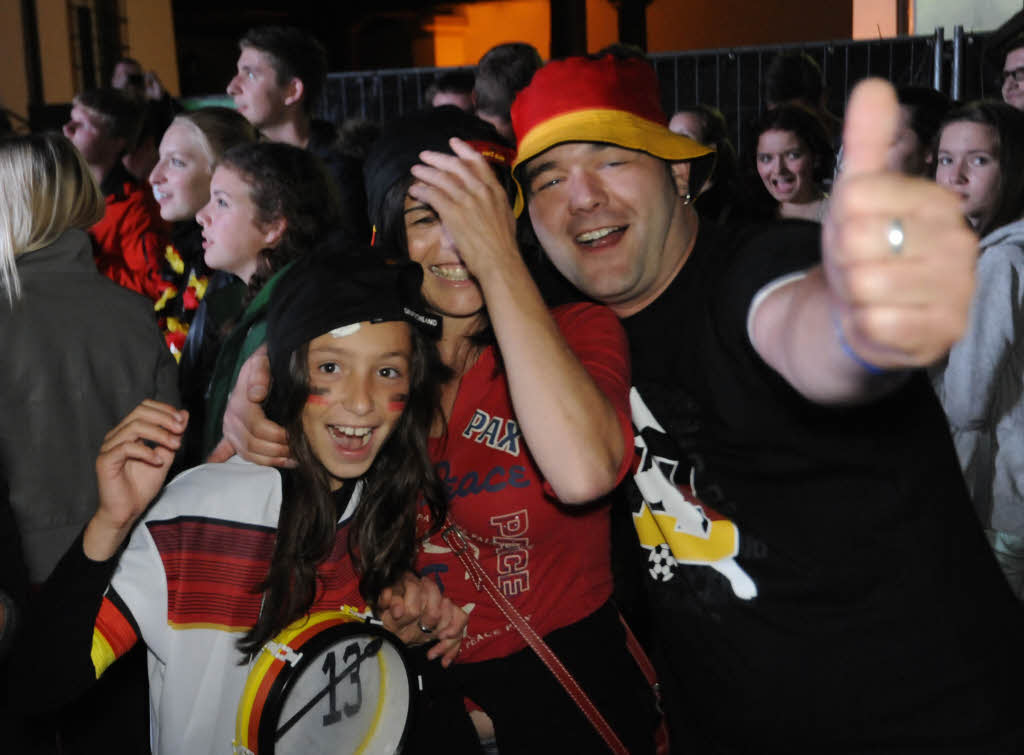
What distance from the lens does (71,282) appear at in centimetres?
300

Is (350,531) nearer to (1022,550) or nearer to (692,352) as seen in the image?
(692,352)

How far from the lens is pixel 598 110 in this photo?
186 centimetres

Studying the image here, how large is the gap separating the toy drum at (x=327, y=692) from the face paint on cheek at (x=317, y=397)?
458 mm

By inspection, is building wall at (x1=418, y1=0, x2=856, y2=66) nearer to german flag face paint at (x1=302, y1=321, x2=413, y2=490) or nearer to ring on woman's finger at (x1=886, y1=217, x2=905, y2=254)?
german flag face paint at (x1=302, y1=321, x2=413, y2=490)

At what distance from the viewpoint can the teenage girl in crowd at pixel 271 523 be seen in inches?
65.3

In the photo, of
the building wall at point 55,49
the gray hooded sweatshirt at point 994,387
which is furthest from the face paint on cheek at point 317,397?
the building wall at point 55,49

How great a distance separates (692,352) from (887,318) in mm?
686

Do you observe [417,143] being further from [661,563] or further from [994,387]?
[994,387]

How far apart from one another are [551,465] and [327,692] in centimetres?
59

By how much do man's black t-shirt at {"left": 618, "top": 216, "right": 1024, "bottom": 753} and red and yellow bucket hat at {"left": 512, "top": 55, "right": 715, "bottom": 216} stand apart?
14.4 inches

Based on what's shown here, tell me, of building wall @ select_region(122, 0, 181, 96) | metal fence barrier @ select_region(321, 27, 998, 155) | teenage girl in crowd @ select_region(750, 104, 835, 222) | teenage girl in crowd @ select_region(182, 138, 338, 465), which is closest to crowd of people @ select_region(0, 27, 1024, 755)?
teenage girl in crowd @ select_region(182, 138, 338, 465)

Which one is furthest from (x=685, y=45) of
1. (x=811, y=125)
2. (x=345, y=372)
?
(x=345, y=372)

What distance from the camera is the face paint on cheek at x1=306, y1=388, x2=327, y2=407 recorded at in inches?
80.4

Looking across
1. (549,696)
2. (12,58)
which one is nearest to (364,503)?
(549,696)
